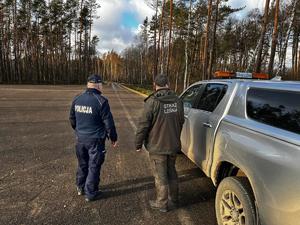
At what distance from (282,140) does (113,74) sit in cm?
14063

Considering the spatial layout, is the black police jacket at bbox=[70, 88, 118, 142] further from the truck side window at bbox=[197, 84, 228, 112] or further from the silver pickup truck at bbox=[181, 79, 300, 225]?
the truck side window at bbox=[197, 84, 228, 112]

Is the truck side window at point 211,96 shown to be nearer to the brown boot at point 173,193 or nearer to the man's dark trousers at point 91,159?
the brown boot at point 173,193

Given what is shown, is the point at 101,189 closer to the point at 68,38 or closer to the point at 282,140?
the point at 282,140

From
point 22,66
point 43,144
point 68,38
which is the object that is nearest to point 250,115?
point 43,144

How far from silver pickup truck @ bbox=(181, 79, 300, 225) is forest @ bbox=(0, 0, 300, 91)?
83.8ft

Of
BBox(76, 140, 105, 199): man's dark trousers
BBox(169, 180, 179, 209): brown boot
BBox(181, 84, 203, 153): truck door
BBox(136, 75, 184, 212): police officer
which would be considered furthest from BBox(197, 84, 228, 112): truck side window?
BBox(76, 140, 105, 199): man's dark trousers

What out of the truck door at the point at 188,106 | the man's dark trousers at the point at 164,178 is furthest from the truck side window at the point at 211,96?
the man's dark trousers at the point at 164,178

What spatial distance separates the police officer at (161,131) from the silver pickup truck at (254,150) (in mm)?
508

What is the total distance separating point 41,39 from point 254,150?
64.0 m

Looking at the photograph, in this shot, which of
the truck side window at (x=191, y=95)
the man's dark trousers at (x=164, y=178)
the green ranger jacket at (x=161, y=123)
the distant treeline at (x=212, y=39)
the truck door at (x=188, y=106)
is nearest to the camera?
the green ranger jacket at (x=161, y=123)

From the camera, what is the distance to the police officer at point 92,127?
4.44 meters

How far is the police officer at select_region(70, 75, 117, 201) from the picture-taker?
4438 mm

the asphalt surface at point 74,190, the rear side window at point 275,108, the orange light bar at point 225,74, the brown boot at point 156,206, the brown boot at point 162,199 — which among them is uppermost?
the orange light bar at point 225,74

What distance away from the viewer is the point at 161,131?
4168 mm
